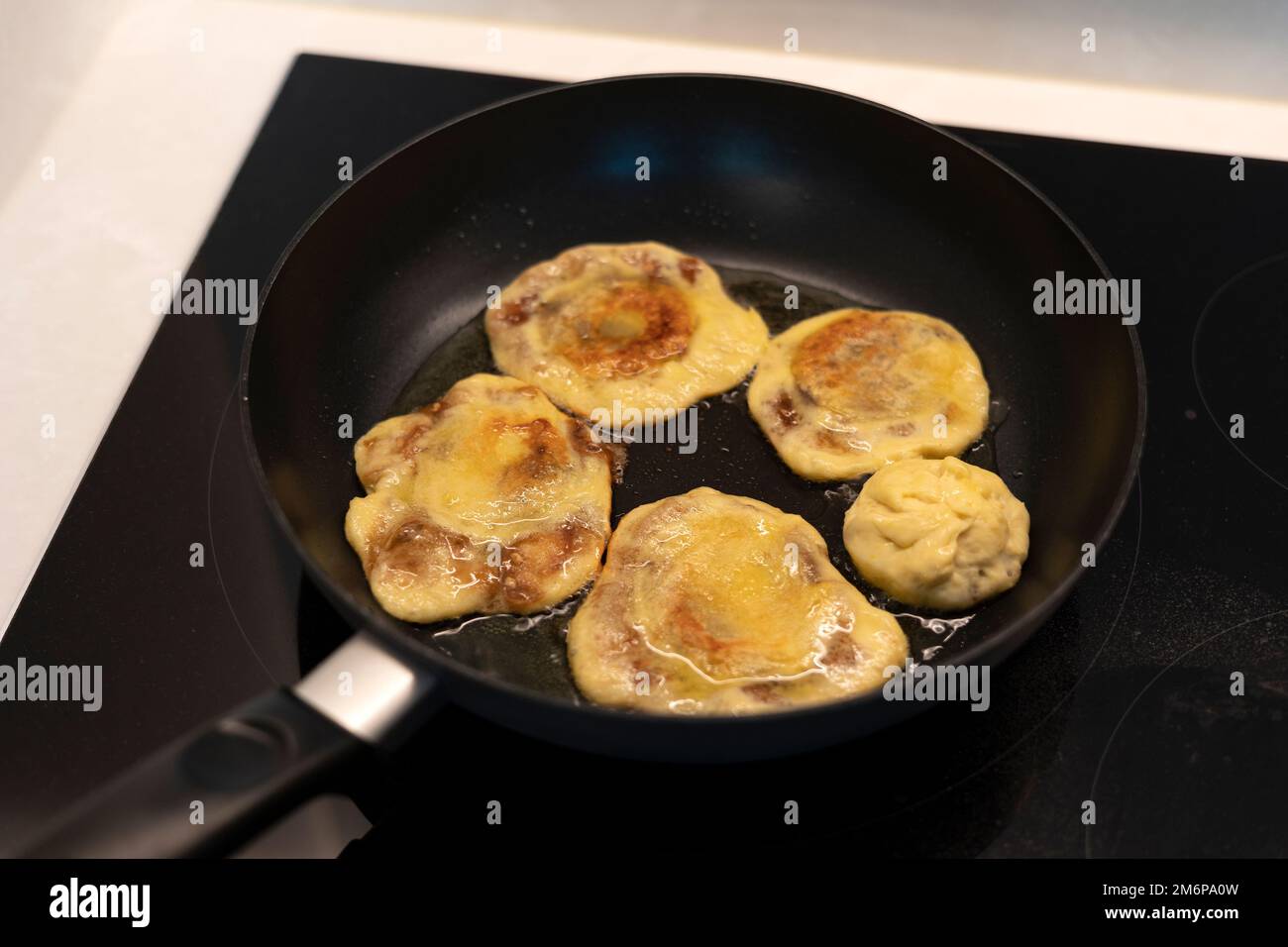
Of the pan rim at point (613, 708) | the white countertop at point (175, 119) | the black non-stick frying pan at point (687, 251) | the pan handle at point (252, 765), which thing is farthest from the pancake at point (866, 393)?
the pan handle at point (252, 765)

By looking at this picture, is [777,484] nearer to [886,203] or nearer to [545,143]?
[886,203]

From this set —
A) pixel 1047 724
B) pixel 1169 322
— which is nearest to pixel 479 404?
pixel 1047 724

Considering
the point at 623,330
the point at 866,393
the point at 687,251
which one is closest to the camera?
the point at 866,393

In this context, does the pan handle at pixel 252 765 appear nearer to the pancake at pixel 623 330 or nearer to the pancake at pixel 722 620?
the pancake at pixel 722 620

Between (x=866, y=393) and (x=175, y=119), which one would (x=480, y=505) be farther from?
(x=175, y=119)

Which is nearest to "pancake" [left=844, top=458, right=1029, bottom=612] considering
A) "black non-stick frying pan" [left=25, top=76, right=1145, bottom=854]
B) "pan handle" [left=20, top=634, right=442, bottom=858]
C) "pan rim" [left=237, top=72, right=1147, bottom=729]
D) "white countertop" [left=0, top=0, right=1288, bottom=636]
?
"black non-stick frying pan" [left=25, top=76, right=1145, bottom=854]

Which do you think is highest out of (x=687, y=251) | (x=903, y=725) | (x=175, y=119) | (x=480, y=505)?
(x=175, y=119)

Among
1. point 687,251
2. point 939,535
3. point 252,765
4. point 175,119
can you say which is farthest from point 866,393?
point 175,119
